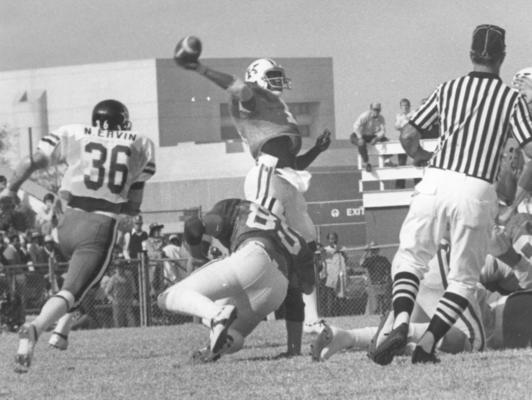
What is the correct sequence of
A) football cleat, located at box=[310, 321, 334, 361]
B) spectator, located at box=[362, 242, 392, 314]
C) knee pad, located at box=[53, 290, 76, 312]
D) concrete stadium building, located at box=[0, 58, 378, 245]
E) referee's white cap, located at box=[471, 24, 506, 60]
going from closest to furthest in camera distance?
referee's white cap, located at box=[471, 24, 506, 60], football cleat, located at box=[310, 321, 334, 361], knee pad, located at box=[53, 290, 76, 312], spectator, located at box=[362, 242, 392, 314], concrete stadium building, located at box=[0, 58, 378, 245]

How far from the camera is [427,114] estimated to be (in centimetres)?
896

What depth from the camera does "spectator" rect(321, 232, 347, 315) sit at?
70.8ft

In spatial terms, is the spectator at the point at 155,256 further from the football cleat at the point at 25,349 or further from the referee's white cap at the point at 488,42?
the referee's white cap at the point at 488,42

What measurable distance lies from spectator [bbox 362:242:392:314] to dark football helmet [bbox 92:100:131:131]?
10445 millimetres

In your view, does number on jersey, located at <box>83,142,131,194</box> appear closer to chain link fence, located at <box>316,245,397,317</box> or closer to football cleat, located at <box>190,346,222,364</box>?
football cleat, located at <box>190,346,222,364</box>

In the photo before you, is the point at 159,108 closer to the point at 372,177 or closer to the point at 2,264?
the point at 372,177

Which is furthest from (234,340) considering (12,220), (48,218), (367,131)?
(367,131)

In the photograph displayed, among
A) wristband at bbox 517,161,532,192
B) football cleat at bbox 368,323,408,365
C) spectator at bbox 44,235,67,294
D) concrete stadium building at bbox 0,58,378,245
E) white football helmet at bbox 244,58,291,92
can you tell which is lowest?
spectator at bbox 44,235,67,294

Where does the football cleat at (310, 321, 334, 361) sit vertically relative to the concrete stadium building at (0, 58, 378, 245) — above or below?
below

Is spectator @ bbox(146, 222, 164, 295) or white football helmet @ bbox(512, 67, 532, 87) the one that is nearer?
white football helmet @ bbox(512, 67, 532, 87)

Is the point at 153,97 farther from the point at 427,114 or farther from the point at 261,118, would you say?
the point at 427,114

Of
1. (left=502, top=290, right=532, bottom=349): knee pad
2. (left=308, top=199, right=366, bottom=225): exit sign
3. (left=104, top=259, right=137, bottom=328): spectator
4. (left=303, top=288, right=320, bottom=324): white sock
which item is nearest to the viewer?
(left=502, top=290, right=532, bottom=349): knee pad

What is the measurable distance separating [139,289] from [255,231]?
1202 cm

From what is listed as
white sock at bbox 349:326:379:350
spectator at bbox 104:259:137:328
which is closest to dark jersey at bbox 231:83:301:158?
white sock at bbox 349:326:379:350
